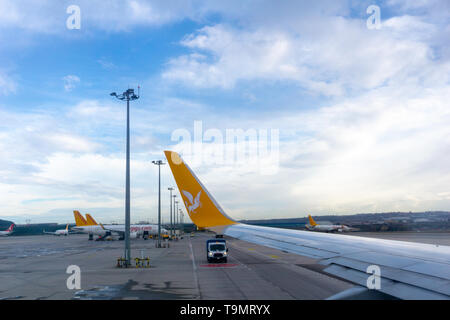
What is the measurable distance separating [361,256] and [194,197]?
3.90 metres

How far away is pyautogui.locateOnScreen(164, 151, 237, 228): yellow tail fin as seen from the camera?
758 cm

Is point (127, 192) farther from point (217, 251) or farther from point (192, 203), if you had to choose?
point (192, 203)

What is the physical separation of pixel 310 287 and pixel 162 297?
6.98 meters

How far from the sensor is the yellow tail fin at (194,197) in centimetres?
758

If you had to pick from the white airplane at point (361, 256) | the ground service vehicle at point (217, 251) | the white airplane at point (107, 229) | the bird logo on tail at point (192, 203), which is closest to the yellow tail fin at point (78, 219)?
the white airplane at point (107, 229)

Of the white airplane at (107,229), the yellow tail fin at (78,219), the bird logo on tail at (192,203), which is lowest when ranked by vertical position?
the white airplane at (107,229)

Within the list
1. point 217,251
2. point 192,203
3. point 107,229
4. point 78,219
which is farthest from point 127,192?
point 78,219

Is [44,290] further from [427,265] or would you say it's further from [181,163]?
[427,265]

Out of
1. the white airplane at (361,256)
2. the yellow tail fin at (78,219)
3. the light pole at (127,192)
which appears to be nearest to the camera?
the white airplane at (361,256)

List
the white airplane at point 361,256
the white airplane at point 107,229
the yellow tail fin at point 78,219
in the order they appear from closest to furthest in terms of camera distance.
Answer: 1. the white airplane at point 361,256
2. the white airplane at point 107,229
3. the yellow tail fin at point 78,219

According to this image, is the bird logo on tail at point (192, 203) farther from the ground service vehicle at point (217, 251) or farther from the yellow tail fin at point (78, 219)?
the yellow tail fin at point (78, 219)

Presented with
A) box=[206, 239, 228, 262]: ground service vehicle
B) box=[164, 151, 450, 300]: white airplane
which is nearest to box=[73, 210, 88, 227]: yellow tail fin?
box=[206, 239, 228, 262]: ground service vehicle
